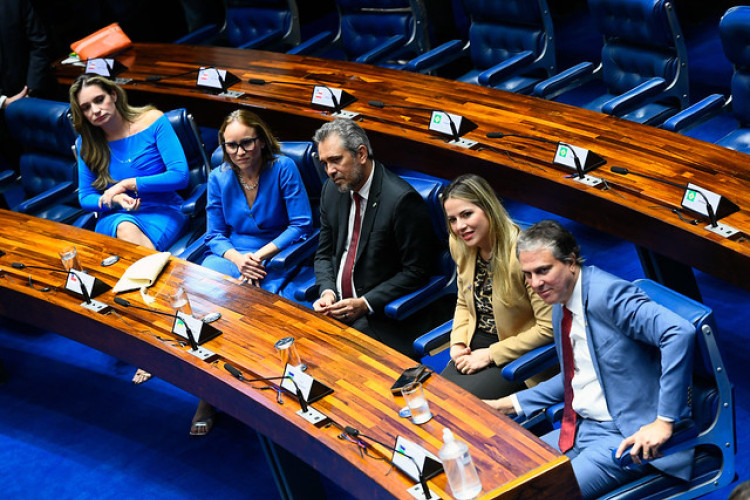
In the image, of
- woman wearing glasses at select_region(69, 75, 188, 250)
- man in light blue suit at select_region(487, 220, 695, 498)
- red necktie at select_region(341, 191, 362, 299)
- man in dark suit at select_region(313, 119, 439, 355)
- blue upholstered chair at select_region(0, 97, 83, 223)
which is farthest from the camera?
blue upholstered chair at select_region(0, 97, 83, 223)

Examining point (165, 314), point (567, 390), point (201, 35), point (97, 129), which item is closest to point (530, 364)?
point (567, 390)

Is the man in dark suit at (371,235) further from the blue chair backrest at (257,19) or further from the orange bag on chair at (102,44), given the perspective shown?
the orange bag on chair at (102,44)

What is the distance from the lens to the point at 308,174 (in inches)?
168

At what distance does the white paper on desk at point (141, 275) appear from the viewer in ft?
12.4

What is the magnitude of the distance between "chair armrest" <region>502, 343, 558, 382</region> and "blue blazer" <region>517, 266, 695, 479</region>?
1.03 ft

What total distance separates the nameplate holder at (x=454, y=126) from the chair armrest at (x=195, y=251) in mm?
1169

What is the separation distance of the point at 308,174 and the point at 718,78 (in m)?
2.85

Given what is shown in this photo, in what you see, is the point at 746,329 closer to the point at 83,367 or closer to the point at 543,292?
the point at 543,292

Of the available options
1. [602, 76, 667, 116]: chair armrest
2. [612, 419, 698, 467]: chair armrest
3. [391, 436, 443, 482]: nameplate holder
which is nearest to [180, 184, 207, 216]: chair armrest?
[602, 76, 667, 116]: chair armrest

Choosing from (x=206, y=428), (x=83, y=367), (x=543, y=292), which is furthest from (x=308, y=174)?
(x=543, y=292)

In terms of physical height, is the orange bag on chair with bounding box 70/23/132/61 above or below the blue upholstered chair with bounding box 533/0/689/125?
below

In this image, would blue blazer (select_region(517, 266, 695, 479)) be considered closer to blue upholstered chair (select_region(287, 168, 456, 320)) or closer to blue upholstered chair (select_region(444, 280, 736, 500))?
blue upholstered chair (select_region(444, 280, 736, 500))

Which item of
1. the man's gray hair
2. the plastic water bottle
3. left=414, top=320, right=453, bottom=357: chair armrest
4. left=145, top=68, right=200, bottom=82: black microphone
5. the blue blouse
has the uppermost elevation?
left=145, top=68, right=200, bottom=82: black microphone

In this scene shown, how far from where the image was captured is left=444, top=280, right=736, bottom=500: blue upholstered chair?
2.53m
